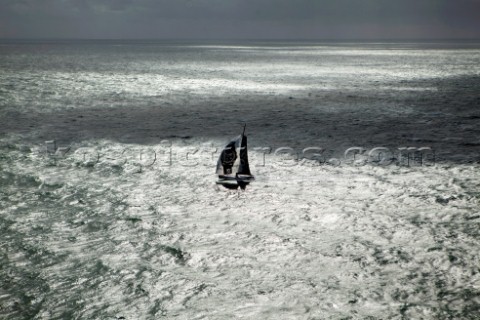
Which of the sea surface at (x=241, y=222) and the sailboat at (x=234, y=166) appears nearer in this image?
the sea surface at (x=241, y=222)

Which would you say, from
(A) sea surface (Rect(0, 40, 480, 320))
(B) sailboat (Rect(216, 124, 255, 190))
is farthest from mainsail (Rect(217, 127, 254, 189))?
(A) sea surface (Rect(0, 40, 480, 320))

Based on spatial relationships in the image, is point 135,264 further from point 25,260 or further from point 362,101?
point 362,101

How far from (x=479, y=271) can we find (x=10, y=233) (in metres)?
3.60

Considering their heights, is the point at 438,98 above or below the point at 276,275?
above

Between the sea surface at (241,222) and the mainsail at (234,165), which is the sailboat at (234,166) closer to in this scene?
the mainsail at (234,165)

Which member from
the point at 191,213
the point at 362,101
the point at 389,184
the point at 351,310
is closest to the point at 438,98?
the point at 362,101

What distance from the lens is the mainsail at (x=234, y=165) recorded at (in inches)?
209

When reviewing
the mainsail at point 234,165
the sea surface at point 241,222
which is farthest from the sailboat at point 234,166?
the sea surface at point 241,222

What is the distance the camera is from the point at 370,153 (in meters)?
6.85

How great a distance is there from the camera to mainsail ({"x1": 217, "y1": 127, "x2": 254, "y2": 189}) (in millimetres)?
5297

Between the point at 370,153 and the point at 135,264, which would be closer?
the point at 135,264

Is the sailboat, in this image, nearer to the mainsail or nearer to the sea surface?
the mainsail

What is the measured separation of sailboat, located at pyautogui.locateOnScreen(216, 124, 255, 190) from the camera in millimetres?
5297

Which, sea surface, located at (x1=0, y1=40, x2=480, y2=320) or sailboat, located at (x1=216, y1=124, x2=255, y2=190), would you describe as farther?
sailboat, located at (x1=216, y1=124, x2=255, y2=190)
